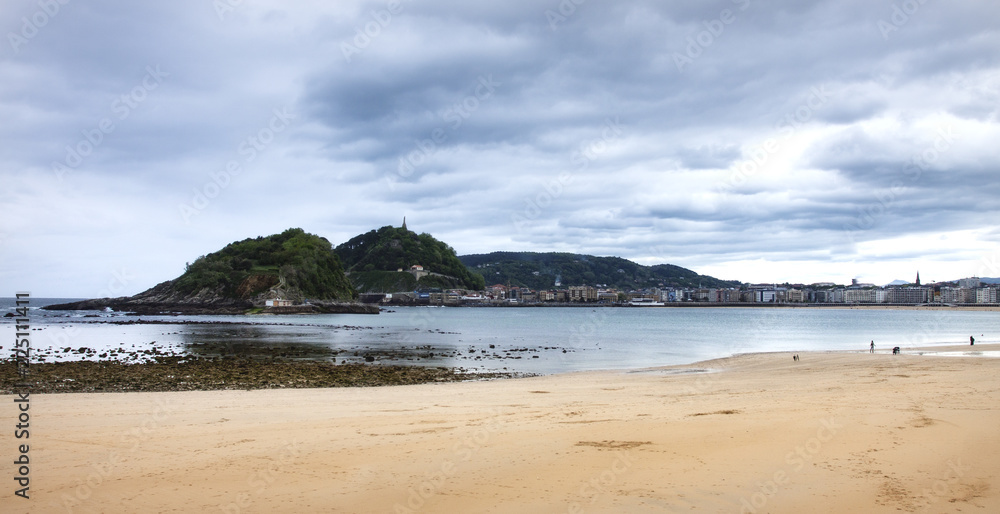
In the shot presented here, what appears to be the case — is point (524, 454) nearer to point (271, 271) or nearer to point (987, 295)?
point (271, 271)

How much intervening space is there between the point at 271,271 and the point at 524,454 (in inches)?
5208

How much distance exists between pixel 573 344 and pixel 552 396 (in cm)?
2981

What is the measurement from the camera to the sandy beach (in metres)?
7.01

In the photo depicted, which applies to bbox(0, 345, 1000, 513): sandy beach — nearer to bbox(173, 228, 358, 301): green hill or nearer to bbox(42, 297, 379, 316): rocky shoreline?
bbox(42, 297, 379, 316): rocky shoreline

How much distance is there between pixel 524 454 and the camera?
9102mm

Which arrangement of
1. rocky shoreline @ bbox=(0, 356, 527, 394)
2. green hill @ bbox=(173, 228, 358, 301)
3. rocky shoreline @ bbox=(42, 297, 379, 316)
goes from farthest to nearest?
1. green hill @ bbox=(173, 228, 358, 301)
2. rocky shoreline @ bbox=(42, 297, 379, 316)
3. rocky shoreline @ bbox=(0, 356, 527, 394)

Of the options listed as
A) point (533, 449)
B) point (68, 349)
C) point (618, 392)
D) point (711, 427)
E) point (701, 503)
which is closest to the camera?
point (701, 503)

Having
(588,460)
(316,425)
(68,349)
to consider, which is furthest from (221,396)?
(68,349)

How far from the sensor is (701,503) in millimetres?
6840

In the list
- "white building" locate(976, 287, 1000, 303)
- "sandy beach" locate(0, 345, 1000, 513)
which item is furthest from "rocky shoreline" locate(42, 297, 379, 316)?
"white building" locate(976, 287, 1000, 303)

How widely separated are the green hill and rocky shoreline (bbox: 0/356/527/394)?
9931 cm

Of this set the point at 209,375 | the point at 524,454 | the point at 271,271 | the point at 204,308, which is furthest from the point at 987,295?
the point at 524,454

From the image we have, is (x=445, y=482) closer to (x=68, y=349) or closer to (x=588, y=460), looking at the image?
(x=588, y=460)

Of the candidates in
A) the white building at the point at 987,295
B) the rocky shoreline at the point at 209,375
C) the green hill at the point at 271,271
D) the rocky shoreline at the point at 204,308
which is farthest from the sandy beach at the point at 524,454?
the white building at the point at 987,295
